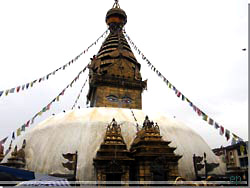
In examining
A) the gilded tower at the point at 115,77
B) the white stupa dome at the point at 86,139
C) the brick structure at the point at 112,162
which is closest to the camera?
the brick structure at the point at 112,162

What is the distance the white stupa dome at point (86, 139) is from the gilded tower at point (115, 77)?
4683 millimetres

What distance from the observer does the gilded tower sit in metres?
21.5

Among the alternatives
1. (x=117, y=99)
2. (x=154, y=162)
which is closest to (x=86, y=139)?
(x=154, y=162)

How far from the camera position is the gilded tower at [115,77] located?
21469 mm

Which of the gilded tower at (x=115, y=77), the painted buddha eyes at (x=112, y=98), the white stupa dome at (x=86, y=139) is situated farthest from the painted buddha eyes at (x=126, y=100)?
the white stupa dome at (x=86, y=139)

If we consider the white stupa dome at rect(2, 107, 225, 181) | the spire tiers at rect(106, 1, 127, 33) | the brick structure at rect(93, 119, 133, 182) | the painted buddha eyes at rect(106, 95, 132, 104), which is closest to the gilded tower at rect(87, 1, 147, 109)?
the painted buddha eyes at rect(106, 95, 132, 104)

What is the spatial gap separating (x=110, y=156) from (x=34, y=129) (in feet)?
23.4

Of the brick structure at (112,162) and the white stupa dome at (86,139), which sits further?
the white stupa dome at (86,139)

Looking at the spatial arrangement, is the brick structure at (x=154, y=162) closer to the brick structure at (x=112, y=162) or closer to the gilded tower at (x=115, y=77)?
the brick structure at (x=112, y=162)

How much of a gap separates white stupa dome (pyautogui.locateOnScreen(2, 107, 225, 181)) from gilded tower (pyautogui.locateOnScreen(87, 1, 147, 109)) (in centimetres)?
468

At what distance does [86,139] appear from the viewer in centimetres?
1318

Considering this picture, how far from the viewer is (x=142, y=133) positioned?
12672 millimetres

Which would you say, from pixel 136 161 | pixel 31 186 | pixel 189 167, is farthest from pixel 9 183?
pixel 189 167

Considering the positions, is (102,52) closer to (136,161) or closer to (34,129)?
(34,129)
